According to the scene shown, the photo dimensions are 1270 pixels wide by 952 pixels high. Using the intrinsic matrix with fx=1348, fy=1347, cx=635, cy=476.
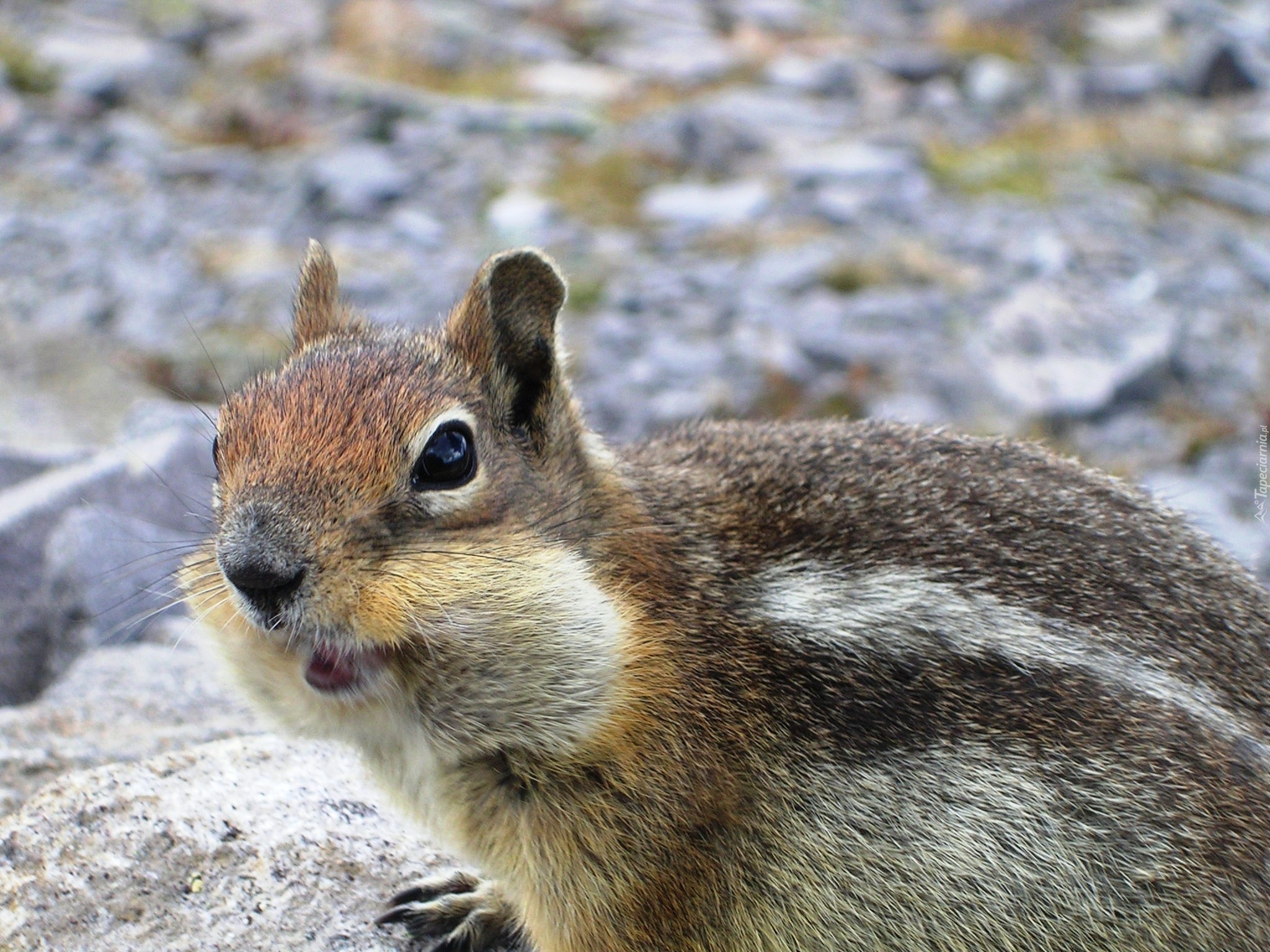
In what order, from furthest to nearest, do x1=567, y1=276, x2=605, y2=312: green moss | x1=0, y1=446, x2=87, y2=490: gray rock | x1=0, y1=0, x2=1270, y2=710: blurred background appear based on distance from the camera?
x1=567, y1=276, x2=605, y2=312: green moss, x1=0, y1=0, x2=1270, y2=710: blurred background, x1=0, y1=446, x2=87, y2=490: gray rock

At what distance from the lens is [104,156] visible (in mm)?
11086

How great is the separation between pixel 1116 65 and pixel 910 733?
1445 cm


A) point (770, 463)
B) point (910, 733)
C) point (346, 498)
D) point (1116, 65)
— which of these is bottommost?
point (1116, 65)

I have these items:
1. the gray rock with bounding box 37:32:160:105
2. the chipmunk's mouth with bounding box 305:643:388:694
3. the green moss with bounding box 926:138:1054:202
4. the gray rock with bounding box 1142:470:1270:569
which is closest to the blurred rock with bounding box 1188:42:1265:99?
the green moss with bounding box 926:138:1054:202

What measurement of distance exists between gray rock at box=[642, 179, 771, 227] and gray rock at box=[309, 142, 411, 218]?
1987 mm

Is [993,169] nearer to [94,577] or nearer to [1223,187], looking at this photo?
[1223,187]

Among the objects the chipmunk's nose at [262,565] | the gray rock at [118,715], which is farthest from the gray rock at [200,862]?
the chipmunk's nose at [262,565]

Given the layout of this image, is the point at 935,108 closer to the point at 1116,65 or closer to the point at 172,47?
the point at 1116,65

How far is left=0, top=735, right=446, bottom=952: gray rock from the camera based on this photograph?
9.88 ft

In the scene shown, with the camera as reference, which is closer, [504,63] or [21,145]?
[21,145]

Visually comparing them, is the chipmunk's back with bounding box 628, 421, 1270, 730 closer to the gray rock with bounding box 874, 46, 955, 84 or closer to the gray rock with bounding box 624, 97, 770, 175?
the gray rock with bounding box 624, 97, 770, 175

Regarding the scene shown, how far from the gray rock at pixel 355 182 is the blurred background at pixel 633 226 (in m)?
0.04

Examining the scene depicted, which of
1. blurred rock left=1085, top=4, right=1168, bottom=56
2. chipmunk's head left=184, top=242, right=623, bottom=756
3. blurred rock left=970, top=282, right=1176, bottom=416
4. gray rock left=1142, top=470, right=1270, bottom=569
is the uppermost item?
chipmunk's head left=184, top=242, right=623, bottom=756

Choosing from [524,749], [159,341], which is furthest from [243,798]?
[159,341]
